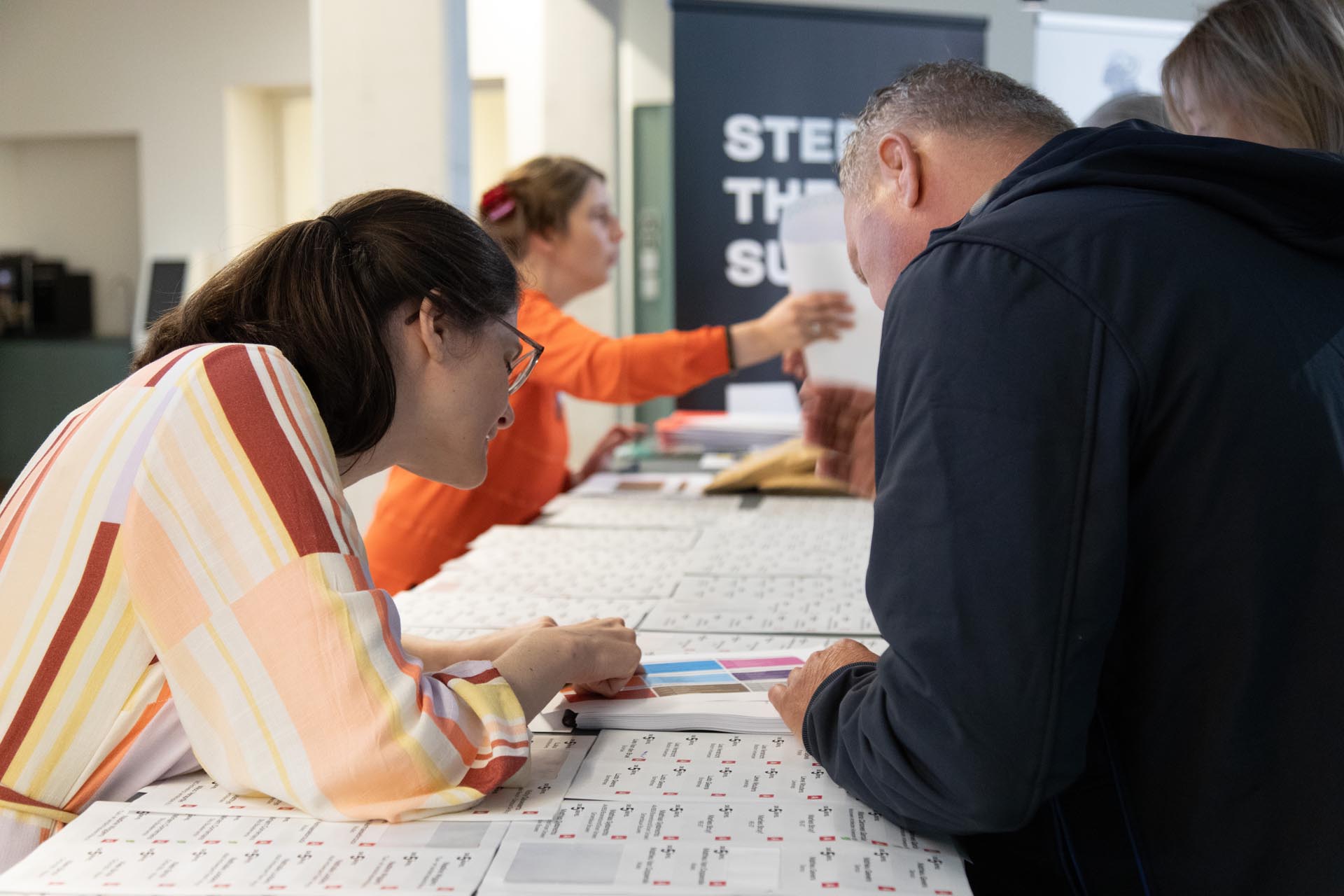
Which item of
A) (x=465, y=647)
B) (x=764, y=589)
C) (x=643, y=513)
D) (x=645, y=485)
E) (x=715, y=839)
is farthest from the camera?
(x=645, y=485)

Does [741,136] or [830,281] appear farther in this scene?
[741,136]

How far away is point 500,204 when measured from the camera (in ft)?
9.88

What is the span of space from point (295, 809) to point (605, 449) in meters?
2.55

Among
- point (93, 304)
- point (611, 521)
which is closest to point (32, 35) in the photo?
point (93, 304)

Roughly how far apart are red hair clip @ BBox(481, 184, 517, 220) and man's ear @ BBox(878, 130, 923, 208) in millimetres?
1961

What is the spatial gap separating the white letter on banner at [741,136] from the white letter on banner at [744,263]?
313 mm

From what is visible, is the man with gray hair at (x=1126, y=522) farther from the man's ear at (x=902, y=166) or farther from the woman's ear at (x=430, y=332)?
the woman's ear at (x=430, y=332)

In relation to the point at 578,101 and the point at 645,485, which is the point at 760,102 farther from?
the point at 645,485

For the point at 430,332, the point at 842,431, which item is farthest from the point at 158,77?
the point at 430,332

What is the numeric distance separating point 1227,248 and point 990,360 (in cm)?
22

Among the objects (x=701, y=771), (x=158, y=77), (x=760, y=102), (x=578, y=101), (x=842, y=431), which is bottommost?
(x=701, y=771)

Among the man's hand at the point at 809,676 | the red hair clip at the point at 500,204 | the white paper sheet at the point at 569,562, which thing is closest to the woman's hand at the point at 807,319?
the white paper sheet at the point at 569,562

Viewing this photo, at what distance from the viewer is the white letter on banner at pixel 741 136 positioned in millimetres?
4355

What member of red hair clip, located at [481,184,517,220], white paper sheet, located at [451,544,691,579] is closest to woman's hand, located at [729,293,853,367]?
white paper sheet, located at [451,544,691,579]
